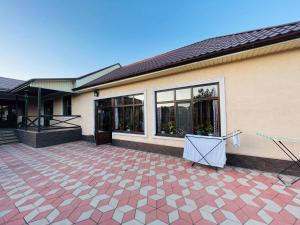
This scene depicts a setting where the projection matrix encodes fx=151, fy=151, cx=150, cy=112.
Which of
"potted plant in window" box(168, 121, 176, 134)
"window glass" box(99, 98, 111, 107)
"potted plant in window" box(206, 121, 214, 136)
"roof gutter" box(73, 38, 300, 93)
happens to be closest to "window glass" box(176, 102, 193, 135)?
"potted plant in window" box(168, 121, 176, 134)

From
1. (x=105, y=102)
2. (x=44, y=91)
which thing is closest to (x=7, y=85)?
(x=44, y=91)

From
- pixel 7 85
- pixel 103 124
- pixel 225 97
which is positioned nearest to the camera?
pixel 225 97

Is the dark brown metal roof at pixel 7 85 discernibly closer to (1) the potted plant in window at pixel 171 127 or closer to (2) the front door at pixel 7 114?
(2) the front door at pixel 7 114

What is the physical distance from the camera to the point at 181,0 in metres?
8.98

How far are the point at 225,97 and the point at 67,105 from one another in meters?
10.8

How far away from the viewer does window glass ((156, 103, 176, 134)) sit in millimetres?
6051

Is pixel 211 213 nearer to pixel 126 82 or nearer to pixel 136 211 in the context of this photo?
pixel 136 211

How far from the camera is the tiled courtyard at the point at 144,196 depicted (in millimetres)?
2357

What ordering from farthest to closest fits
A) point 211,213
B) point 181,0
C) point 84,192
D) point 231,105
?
point 181,0 → point 231,105 → point 84,192 → point 211,213

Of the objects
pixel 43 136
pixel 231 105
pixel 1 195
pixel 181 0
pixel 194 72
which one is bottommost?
pixel 1 195

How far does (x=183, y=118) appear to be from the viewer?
5.72 meters

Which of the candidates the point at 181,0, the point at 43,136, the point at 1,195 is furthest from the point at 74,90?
the point at 181,0

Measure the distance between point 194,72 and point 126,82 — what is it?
10.9 ft

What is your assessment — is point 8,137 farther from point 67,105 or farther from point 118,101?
point 118,101
